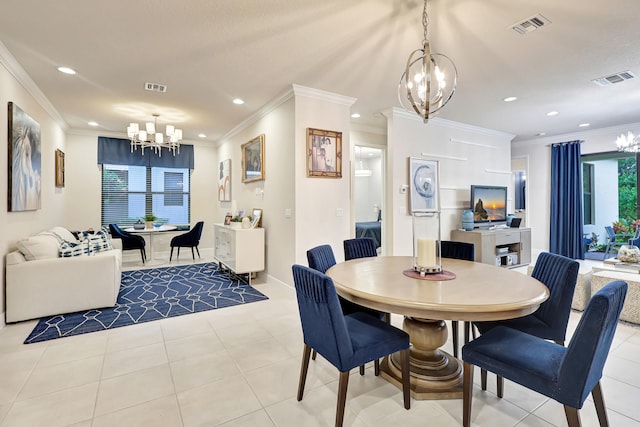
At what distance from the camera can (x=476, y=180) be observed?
6117 mm

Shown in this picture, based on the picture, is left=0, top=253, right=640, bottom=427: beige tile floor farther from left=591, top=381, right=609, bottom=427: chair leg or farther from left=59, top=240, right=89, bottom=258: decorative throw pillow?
left=59, top=240, right=89, bottom=258: decorative throw pillow

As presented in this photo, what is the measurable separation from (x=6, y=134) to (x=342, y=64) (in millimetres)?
3519

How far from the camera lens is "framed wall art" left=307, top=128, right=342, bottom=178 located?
411 cm

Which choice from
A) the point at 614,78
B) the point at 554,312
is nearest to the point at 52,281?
the point at 554,312

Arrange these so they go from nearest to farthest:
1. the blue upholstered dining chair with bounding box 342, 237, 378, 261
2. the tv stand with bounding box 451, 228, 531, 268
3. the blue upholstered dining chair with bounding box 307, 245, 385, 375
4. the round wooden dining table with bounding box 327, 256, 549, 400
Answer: the round wooden dining table with bounding box 327, 256, 549, 400 < the blue upholstered dining chair with bounding box 307, 245, 385, 375 < the blue upholstered dining chair with bounding box 342, 237, 378, 261 < the tv stand with bounding box 451, 228, 531, 268

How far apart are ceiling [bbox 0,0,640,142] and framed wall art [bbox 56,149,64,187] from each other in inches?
40.6

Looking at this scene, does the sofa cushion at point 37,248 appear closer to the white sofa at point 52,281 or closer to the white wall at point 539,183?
the white sofa at point 52,281

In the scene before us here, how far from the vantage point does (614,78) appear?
11.9ft

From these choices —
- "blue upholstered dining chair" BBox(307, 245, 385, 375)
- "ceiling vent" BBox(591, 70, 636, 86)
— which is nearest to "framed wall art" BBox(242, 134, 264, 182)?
"blue upholstered dining chair" BBox(307, 245, 385, 375)

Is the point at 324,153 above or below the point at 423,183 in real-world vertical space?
above

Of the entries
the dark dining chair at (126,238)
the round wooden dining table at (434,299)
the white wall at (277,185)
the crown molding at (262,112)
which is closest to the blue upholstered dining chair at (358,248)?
the round wooden dining table at (434,299)

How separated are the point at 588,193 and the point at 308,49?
7.88 meters

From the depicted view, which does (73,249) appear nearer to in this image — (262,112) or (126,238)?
(126,238)

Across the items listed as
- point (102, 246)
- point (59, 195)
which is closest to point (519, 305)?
point (102, 246)
